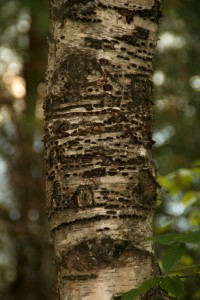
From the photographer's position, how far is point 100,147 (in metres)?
1.78

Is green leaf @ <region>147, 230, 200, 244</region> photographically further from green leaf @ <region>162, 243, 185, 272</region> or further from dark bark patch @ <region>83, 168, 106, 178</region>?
dark bark patch @ <region>83, 168, 106, 178</region>

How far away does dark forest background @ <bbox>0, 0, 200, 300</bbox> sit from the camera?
7641 millimetres

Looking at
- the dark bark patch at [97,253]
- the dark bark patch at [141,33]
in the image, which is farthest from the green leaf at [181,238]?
the dark bark patch at [141,33]

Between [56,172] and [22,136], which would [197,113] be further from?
[56,172]

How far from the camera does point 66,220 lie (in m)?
1.78

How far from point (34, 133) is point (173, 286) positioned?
25.4 ft

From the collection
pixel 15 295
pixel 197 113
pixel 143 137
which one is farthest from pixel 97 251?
pixel 15 295

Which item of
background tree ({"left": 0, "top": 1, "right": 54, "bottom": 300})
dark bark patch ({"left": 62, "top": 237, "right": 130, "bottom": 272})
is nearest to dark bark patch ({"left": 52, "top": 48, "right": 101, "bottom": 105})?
dark bark patch ({"left": 62, "top": 237, "right": 130, "bottom": 272})

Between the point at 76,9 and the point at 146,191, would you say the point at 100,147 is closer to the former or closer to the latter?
the point at 146,191

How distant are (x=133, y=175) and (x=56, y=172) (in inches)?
8.5

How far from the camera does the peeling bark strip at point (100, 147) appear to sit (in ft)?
5.71

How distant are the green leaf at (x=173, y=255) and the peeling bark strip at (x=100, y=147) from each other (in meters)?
0.12

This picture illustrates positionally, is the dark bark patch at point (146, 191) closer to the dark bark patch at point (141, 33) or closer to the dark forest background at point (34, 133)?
the dark bark patch at point (141, 33)

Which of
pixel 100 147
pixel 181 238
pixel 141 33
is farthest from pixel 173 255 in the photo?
pixel 141 33
